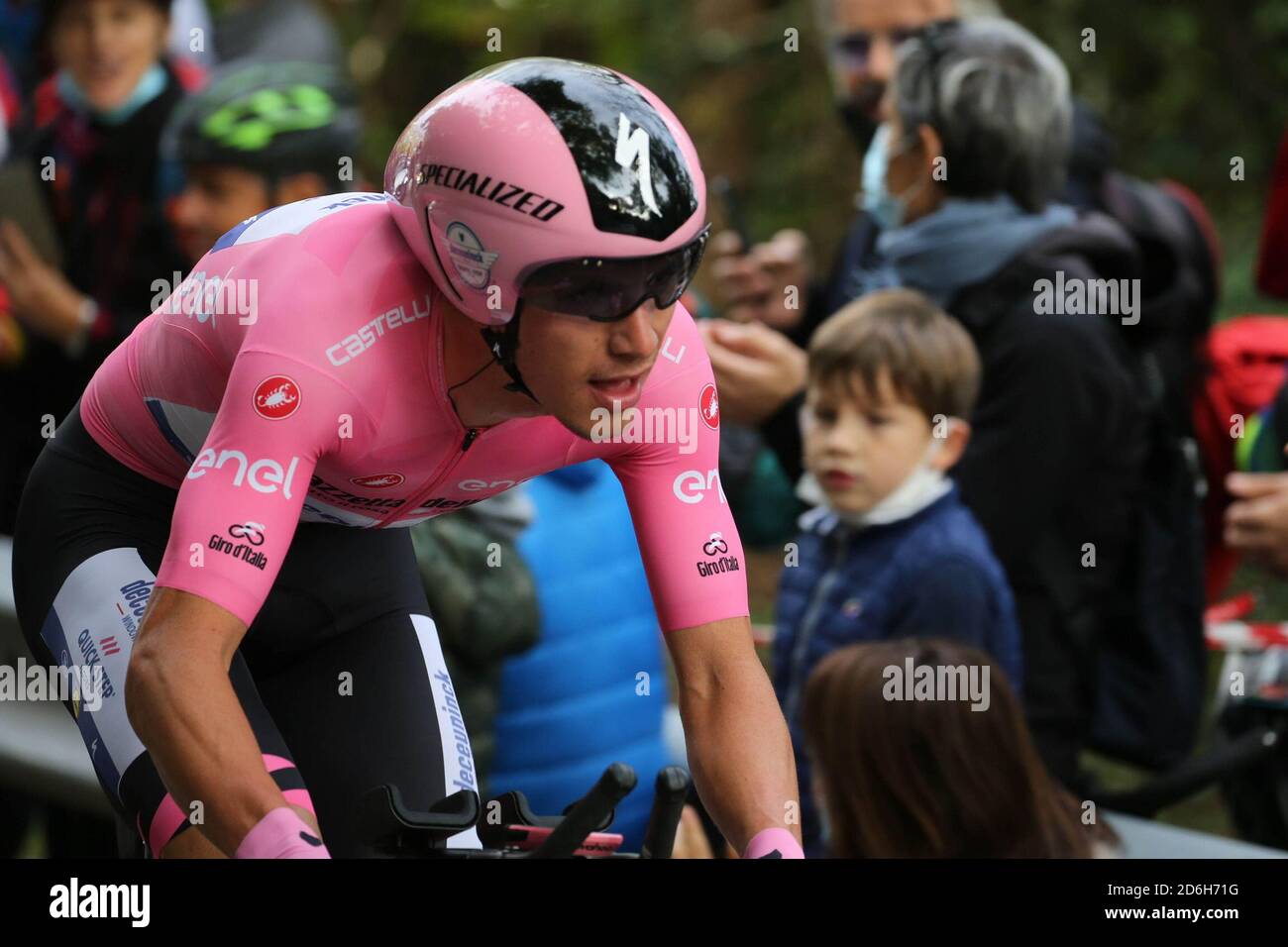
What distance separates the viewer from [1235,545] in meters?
5.50

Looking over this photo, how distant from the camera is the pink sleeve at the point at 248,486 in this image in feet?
10.2

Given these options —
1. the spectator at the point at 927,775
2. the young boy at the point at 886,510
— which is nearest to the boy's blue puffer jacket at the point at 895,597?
the young boy at the point at 886,510

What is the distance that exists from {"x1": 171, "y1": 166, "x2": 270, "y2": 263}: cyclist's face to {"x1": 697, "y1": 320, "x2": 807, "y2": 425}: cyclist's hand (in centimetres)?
155

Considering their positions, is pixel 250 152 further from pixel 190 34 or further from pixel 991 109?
pixel 991 109

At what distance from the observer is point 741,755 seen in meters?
3.47

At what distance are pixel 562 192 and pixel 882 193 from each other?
2.93 m

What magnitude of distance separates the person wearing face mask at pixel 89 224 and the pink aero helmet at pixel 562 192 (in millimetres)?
3706

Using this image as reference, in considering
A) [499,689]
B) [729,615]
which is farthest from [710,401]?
[499,689]

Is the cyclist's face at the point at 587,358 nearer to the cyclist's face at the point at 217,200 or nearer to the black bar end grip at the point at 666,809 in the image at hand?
the black bar end grip at the point at 666,809

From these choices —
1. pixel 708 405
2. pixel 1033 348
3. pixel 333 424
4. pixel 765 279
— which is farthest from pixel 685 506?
pixel 765 279

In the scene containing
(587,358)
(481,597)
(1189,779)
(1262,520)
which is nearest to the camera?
(587,358)

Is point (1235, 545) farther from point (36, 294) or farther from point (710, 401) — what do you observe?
point (36, 294)

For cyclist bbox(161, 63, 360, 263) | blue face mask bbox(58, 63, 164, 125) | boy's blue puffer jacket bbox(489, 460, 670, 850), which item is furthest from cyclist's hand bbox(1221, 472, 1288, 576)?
blue face mask bbox(58, 63, 164, 125)

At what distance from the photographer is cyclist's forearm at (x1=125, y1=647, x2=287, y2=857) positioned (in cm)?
303
